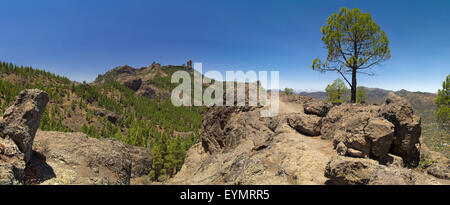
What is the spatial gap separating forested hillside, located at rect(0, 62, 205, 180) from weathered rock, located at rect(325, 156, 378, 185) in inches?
2098

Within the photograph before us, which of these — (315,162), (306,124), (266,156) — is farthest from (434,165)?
(266,156)

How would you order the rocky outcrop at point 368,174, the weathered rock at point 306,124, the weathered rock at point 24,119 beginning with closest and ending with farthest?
the rocky outcrop at point 368,174, the weathered rock at point 24,119, the weathered rock at point 306,124

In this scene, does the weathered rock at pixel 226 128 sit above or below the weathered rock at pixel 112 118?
above

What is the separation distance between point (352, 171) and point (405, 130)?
537cm

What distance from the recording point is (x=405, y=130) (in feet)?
31.5

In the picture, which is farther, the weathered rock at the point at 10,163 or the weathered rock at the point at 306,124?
the weathered rock at the point at 306,124

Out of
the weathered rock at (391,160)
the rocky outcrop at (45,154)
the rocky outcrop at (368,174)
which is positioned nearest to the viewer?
the rocky outcrop at (368,174)

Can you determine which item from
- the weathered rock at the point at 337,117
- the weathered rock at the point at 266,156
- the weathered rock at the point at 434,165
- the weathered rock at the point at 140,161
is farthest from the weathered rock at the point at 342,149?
the weathered rock at the point at 140,161

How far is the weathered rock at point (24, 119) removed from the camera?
8312 millimetres

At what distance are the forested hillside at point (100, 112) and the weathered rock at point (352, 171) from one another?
175ft

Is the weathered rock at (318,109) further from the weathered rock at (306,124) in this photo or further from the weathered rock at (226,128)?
the weathered rock at (226,128)

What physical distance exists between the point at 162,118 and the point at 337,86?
85.4 meters

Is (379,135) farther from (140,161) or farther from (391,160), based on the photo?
(140,161)

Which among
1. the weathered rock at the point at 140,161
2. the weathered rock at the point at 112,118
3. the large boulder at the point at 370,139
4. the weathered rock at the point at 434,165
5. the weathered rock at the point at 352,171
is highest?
the large boulder at the point at 370,139
